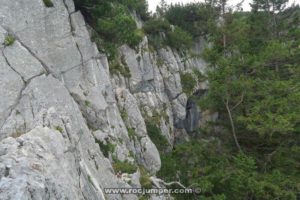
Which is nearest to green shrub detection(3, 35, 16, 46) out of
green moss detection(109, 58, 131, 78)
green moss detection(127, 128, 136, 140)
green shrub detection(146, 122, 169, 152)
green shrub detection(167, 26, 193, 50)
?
green moss detection(127, 128, 136, 140)

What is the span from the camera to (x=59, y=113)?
35.8 ft

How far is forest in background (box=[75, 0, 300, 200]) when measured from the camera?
53.1ft

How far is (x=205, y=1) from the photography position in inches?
988

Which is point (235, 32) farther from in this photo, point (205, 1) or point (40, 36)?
point (40, 36)

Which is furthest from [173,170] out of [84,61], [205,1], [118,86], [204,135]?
[205,1]

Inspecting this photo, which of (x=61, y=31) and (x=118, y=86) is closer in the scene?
(x=61, y=31)

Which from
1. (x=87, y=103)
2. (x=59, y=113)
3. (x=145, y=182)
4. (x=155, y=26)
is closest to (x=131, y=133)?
(x=145, y=182)

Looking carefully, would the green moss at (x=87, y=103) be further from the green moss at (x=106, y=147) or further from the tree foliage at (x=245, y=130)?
the tree foliage at (x=245, y=130)

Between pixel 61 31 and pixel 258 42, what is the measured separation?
1709 centimetres

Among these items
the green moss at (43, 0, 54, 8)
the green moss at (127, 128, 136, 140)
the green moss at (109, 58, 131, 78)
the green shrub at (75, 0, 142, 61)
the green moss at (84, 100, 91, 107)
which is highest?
the green moss at (43, 0, 54, 8)

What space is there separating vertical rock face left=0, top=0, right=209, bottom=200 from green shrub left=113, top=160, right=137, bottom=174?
1.10ft

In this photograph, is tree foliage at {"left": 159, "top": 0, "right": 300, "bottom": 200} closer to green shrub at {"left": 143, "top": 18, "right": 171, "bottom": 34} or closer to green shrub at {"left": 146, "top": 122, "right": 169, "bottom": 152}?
green shrub at {"left": 146, "top": 122, "right": 169, "bottom": 152}

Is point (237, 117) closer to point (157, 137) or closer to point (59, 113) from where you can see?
point (157, 137)

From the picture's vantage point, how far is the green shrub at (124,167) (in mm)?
14523
